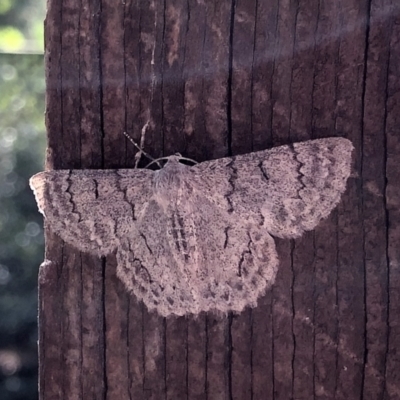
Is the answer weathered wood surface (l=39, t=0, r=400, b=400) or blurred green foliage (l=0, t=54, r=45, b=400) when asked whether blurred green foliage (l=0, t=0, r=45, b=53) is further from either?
weathered wood surface (l=39, t=0, r=400, b=400)

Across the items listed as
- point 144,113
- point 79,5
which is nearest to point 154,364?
point 144,113

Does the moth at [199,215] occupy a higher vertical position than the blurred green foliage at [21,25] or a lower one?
lower

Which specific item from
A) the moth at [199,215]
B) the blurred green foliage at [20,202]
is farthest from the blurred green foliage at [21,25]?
the moth at [199,215]

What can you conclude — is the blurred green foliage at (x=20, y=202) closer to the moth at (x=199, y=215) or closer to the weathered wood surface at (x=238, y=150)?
the moth at (x=199, y=215)

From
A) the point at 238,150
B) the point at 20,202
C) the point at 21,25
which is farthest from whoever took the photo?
the point at 20,202

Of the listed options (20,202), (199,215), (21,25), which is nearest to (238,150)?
(199,215)

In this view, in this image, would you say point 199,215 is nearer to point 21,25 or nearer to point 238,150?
point 238,150
